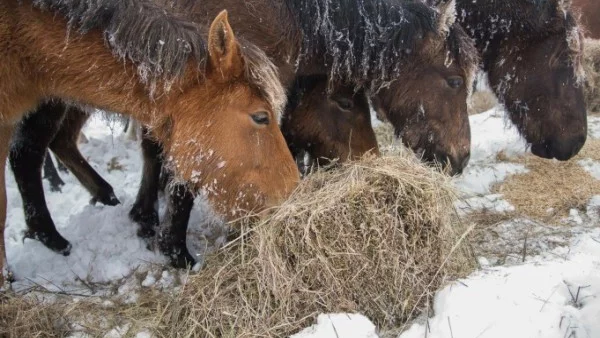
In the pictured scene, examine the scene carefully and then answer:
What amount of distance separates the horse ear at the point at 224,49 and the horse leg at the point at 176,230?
119 cm

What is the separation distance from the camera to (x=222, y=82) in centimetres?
322

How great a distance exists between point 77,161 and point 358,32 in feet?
8.76

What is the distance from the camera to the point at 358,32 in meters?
4.11

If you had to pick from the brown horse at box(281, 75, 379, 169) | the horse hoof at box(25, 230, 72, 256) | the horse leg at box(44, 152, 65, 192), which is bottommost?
the horse leg at box(44, 152, 65, 192)

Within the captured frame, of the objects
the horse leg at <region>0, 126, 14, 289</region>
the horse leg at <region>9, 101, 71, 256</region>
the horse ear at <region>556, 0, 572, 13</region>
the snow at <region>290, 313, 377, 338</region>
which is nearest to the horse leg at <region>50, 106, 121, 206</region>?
the horse leg at <region>9, 101, 71, 256</region>

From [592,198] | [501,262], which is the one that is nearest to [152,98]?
[501,262]

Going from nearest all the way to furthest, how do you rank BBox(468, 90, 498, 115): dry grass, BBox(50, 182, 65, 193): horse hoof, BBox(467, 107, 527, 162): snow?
BBox(50, 182, 65, 193): horse hoof → BBox(467, 107, 527, 162): snow → BBox(468, 90, 498, 115): dry grass

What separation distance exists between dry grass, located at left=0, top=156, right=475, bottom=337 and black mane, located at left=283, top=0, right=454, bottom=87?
1.07m

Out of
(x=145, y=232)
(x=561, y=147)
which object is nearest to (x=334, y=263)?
(x=145, y=232)

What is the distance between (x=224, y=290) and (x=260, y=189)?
574 millimetres

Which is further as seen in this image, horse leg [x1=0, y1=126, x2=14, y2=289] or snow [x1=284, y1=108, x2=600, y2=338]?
horse leg [x1=0, y1=126, x2=14, y2=289]

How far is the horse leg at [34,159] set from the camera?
4.30m

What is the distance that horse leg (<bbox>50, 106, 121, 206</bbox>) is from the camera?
5074 mm

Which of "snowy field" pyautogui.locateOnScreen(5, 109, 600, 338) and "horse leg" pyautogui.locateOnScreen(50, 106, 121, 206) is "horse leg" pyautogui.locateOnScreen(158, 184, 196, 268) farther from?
"horse leg" pyautogui.locateOnScreen(50, 106, 121, 206)
